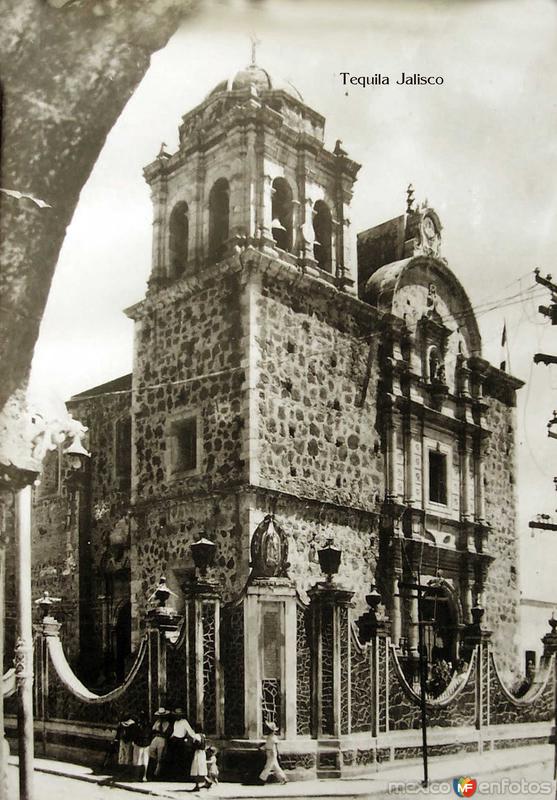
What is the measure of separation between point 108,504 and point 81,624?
106 centimetres

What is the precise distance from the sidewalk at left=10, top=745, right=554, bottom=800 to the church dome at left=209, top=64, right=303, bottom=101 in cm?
359

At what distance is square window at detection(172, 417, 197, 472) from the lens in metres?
8.07

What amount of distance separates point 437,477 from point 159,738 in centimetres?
360

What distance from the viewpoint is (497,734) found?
298 inches

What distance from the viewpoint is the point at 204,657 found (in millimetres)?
6695

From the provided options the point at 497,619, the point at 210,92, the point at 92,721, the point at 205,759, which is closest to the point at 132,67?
the point at 210,92

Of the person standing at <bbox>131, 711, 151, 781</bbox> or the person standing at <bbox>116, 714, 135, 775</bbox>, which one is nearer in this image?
the person standing at <bbox>131, 711, 151, 781</bbox>

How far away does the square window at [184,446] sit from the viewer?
318 inches

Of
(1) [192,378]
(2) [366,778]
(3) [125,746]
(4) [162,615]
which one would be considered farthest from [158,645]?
(1) [192,378]

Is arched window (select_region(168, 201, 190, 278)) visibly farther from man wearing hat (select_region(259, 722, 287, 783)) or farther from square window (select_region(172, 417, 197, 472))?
man wearing hat (select_region(259, 722, 287, 783))

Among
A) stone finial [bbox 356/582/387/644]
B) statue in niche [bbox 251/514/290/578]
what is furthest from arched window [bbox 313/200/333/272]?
stone finial [bbox 356/582/387/644]

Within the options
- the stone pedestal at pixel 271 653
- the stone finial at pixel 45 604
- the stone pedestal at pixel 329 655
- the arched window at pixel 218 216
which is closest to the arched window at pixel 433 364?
the arched window at pixel 218 216

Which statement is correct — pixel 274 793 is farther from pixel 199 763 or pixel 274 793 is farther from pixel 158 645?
pixel 158 645

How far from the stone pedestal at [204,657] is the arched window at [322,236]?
3264mm
